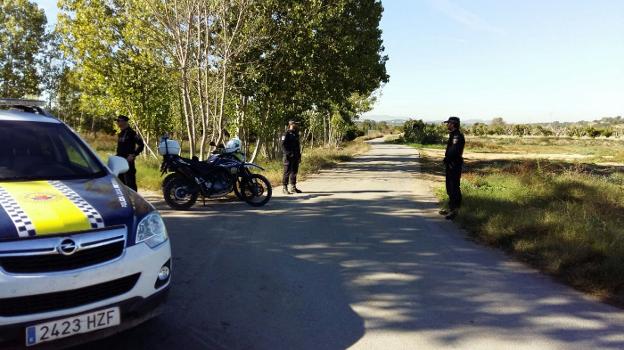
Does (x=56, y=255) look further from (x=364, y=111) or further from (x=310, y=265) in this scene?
(x=364, y=111)

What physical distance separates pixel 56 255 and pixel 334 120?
129ft

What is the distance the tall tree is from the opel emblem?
3295 cm

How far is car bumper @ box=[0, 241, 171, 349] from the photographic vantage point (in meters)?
2.85

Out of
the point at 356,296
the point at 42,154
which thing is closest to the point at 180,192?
the point at 42,154

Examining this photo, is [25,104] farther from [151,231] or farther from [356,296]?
[356,296]

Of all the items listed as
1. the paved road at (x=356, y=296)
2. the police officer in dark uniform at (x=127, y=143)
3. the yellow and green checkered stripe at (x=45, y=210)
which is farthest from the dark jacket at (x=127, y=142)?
the yellow and green checkered stripe at (x=45, y=210)

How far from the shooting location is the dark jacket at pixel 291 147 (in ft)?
39.3

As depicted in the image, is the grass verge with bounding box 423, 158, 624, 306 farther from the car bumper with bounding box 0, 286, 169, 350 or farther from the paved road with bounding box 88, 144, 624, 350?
the car bumper with bounding box 0, 286, 169, 350

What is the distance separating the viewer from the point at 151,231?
12.0ft

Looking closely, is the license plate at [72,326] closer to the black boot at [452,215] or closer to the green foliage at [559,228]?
the green foliage at [559,228]

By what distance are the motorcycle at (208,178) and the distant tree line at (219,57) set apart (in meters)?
4.31

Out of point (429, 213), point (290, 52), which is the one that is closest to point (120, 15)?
point (290, 52)

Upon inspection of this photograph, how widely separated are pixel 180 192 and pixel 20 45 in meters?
28.8

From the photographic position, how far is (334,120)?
137ft
